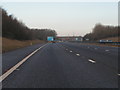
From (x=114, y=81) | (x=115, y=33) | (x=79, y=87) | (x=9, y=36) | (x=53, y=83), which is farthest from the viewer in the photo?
(x=115, y=33)

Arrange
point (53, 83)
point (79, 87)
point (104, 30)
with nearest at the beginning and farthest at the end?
point (79, 87), point (53, 83), point (104, 30)

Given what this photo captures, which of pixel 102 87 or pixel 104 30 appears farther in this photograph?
pixel 104 30

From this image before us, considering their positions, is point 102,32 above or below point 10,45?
above

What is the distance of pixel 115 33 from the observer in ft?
454

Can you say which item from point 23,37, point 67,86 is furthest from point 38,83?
point 23,37

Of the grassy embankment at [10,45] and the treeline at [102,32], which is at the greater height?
the treeline at [102,32]

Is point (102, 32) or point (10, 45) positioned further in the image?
point (102, 32)

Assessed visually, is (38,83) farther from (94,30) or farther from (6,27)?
(94,30)

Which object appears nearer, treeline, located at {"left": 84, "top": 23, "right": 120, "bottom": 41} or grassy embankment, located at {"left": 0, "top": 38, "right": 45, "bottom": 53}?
grassy embankment, located at {"left": 0, "top": 38, "right": 45, "bottom": 53}

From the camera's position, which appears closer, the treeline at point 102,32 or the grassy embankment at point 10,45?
the grassy embankment at point 10,45

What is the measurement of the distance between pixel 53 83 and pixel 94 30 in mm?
156628

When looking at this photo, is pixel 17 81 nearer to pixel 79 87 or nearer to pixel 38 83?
pixel 38 83

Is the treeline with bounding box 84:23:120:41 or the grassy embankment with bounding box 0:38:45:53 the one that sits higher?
the treeline with bounding box 84:23:120:41

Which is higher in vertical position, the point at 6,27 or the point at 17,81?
the point at 6,27
